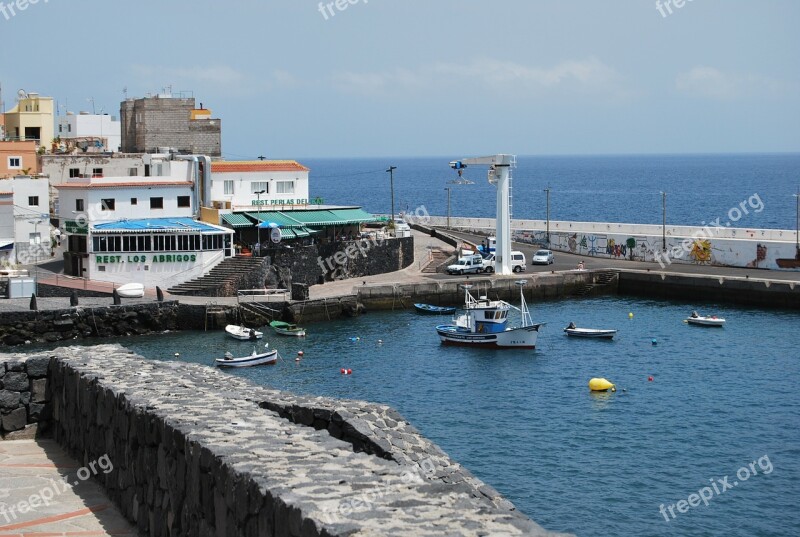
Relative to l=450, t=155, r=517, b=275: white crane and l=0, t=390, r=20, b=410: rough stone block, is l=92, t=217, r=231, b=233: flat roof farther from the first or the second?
l=0, t=390, r=20, b=410: rough stone block

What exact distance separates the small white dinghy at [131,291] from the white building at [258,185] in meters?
13.7

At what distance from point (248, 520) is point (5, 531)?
4028 millimetres

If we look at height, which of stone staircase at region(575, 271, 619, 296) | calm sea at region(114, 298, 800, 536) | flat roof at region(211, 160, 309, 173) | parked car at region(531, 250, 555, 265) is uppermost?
flat roof at region(211, 160, 309, 173)

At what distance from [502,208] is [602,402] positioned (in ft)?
101

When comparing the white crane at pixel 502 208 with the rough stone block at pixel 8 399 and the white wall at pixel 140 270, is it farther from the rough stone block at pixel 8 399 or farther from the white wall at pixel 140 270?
the rough stone block at pixel 8 399

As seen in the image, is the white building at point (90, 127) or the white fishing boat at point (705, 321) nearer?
the white fishing boat at point (705, 321)

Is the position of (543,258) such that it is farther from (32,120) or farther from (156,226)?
(32,120)

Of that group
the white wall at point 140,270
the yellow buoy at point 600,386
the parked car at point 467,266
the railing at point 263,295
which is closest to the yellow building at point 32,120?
the white wall at point 140,270

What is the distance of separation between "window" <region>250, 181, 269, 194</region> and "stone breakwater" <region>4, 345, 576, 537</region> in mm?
58674

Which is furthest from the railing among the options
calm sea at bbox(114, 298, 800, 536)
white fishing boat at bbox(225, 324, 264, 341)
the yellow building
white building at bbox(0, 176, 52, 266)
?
the yellow building

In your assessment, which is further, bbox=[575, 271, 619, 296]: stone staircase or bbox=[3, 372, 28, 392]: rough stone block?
bbox=[575, 271, 619, 296]: stone staircase

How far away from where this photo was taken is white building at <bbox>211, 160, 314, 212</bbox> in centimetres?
7562

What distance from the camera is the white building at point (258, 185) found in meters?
75.6

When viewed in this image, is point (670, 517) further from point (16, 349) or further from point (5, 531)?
point (16, 349)
